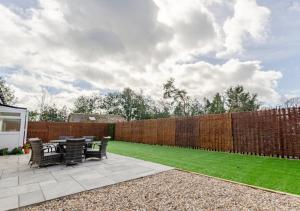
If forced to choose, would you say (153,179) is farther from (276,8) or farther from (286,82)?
(286,82)

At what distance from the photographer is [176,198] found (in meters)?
3.14

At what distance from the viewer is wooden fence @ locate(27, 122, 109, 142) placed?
47.5ft

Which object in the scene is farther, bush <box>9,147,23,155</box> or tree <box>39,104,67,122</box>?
tree <box>39,104,67,122</box>

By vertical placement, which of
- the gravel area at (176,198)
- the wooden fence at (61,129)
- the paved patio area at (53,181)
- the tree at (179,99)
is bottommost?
the paved patio area at (53,181)

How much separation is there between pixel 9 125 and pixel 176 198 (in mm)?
9713

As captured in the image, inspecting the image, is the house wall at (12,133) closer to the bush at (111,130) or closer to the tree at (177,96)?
the bush at (111,130)

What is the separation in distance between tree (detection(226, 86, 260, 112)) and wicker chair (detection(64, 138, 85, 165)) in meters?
22.1

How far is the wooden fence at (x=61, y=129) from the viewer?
47.5ft

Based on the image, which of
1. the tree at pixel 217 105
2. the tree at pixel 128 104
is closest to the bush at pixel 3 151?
the tree at pixel 217 105

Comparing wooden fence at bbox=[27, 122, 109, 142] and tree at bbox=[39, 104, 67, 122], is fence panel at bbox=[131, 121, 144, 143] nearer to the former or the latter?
wooden fence at bbox=[27, 122, 109, 142]

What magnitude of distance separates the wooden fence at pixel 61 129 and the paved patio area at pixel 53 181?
10290mm

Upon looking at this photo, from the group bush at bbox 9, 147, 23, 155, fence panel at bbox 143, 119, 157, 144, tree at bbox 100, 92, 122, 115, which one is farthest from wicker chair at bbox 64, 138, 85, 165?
tree at bbox 100, 92, 122, 115

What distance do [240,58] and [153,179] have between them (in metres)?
8.76

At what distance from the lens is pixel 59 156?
6.16 m
